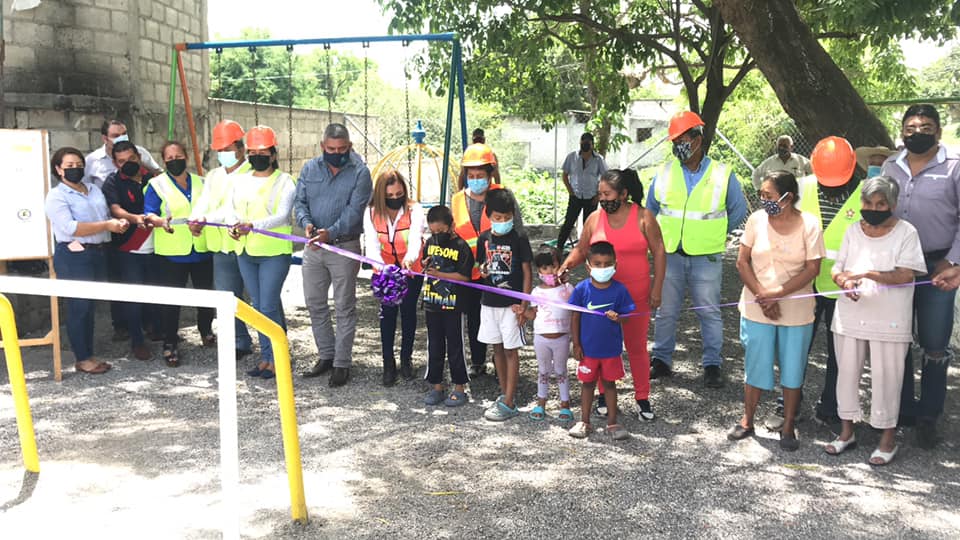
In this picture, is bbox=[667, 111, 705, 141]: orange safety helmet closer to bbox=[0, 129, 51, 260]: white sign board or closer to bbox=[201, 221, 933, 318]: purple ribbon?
bbox=[201, 221, 933, 318]: purple ribbon

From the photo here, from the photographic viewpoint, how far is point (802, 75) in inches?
284

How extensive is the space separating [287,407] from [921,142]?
387 centimetres

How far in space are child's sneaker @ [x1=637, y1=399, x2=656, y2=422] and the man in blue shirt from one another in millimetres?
2237

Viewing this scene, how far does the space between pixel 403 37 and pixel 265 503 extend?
5083mm

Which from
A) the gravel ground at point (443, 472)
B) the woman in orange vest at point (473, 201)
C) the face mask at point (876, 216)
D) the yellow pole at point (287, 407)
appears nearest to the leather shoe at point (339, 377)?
the gravel ground at point (443, 472)

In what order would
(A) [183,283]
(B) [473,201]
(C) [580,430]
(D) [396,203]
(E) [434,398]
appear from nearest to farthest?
(C) [580,430]
(E) [434,398]
(B) [473,201]
(D) [396,203]
(A) [183,283]

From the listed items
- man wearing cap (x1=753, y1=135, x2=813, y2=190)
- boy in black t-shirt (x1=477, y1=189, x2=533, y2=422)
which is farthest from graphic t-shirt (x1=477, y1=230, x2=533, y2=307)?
man wearing cap (x1=753, y1=135, x2=813, y2=190)

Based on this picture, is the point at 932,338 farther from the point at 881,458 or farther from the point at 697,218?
the point at 697,218

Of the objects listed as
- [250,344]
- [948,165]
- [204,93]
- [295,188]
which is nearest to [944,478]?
[948,165]

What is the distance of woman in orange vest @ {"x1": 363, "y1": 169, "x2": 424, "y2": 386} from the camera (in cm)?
636

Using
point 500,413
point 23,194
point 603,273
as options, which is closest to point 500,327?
point 500,413

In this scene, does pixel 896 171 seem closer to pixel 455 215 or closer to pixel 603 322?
pixel 603 322

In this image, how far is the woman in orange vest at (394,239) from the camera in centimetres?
636

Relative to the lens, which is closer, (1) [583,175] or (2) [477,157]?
(2) [477,157]
